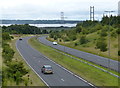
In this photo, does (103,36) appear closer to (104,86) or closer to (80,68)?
(80,68)

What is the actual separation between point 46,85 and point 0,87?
249 inches

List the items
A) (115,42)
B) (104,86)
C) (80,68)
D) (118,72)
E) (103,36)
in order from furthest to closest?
(103,36), (115,42), (80,68), (118,72), (104,86)

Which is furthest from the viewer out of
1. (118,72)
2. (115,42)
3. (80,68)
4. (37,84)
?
(115,42)

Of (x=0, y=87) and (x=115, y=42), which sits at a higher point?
(x=0, y=87)

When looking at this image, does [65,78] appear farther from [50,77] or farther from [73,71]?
[73,71]

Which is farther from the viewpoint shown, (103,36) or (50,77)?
(103,36)

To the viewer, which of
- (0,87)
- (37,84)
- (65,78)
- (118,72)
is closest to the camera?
(0,87)

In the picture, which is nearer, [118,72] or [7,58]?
[118,72]

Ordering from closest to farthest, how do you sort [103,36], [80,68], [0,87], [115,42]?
[0,87] → [80,68] → [115,42] → [103,36]

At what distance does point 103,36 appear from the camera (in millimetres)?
109688

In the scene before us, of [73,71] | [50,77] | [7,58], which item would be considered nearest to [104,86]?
[50,77]

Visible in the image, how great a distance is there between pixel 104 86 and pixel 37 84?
7.69m

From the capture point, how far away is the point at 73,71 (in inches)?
1759

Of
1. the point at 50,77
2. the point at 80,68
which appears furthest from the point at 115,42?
the point at 50,77
